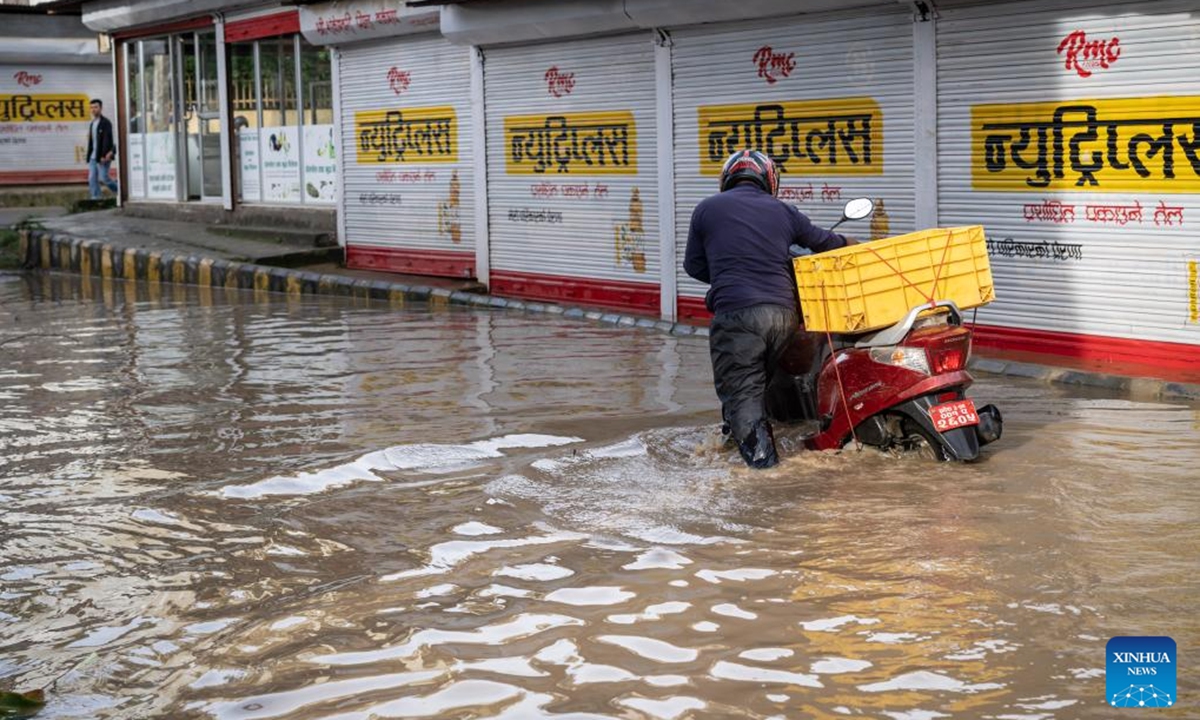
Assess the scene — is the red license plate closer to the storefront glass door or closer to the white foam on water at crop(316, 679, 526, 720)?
the white foam on water at crop(316, 679, 526, 720)

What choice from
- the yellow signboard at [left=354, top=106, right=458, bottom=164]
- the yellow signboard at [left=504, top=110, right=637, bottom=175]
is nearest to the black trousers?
the yellow signboard at [left=504, top=110, right=637, bottom=175]

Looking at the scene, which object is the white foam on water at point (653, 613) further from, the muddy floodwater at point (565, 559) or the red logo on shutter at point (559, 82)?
the red logo on shutter at point (559, 82)

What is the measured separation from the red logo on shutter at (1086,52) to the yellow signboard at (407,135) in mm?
9469

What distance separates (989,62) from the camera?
1307 centimetres

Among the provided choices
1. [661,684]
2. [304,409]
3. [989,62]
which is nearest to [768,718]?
[661,684]

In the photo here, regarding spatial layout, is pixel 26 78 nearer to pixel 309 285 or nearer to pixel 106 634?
pixel 309 285

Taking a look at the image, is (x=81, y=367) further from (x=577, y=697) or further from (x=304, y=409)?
(x=577, y=697)

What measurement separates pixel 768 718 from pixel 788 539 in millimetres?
2169

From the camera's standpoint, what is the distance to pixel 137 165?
2922 cm

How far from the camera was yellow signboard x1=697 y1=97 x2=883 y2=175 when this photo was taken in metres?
14.4

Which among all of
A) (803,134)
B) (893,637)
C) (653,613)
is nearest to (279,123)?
(803,134)

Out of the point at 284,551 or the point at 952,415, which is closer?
the point at 284,551

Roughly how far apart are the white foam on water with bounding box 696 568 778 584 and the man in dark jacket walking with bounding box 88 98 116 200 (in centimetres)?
2669

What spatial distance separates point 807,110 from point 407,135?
772 cm
